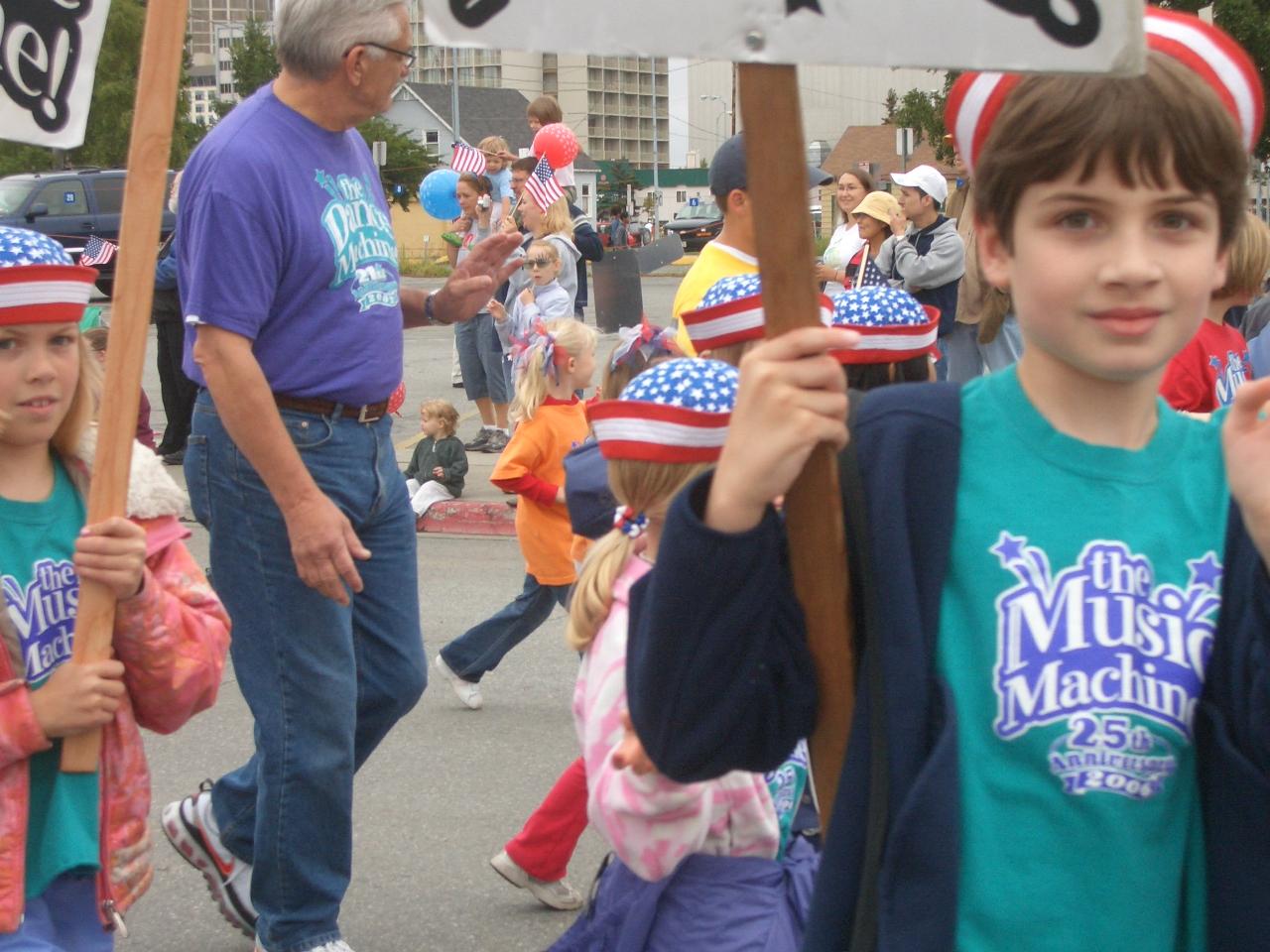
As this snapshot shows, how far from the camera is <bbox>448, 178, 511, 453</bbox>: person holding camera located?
1126cm

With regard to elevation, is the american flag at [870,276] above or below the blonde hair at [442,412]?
above

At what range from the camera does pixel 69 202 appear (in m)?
26.9

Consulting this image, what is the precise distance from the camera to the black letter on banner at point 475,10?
1.53 meters

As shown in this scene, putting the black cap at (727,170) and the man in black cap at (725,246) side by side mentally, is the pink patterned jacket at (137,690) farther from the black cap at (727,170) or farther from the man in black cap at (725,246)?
the black cap at (727,170)

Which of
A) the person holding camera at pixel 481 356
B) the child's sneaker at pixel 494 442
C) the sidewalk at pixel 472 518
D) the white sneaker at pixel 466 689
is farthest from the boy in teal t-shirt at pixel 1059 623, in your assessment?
the child's sneaker at pixel 494 442

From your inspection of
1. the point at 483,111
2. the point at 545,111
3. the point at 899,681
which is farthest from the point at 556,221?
the point at 483,111

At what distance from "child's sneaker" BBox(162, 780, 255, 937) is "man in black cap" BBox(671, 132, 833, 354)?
172 centimetres

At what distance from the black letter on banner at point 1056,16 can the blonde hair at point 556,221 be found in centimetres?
974

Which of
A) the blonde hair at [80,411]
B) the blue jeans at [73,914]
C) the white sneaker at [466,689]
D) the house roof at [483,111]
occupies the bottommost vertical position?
the white sneaker at [466,689]

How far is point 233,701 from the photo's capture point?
239 inches

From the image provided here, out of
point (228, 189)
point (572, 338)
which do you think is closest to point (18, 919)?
point (228, 189)

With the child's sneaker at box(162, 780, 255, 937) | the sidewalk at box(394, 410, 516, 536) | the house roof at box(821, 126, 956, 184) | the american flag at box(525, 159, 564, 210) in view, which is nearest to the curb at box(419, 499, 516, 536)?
the sidewalk at box(394, 410, 516, 536)

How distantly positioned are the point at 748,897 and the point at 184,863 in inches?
96.7

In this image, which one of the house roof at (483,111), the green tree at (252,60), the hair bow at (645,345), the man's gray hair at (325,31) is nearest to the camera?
the man's gray hair at (325,31)
